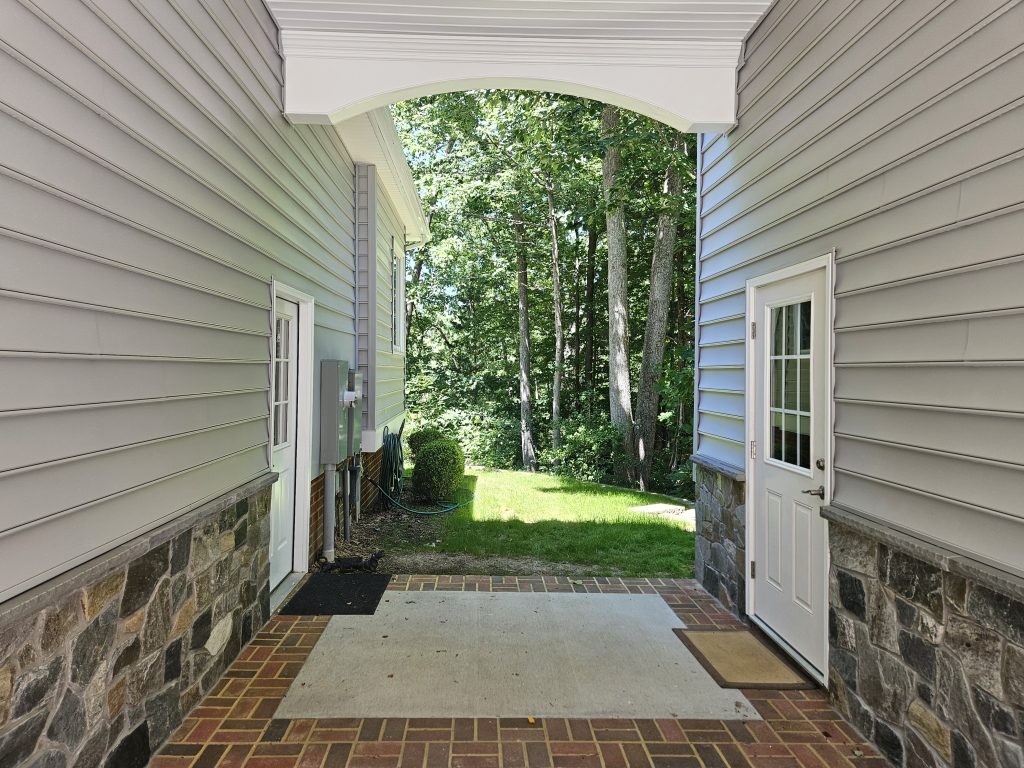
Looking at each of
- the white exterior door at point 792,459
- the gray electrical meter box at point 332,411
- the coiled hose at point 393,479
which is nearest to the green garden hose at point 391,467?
the coiled hose at point 393,479

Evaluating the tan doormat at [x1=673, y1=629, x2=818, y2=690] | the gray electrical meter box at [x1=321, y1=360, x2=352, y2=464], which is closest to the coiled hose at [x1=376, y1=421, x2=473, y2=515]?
the gray electrical meter box at [x1=321, y1=360, x2=352, y2=464]

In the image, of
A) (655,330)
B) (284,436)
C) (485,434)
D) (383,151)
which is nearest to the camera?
(284,436)

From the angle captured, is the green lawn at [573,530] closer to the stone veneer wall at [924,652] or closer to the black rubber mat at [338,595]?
the black rubber mat at [338,595]

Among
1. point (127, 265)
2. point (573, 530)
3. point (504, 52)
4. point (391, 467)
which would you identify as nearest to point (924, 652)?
point (127, 265)

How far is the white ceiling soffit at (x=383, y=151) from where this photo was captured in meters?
5.82

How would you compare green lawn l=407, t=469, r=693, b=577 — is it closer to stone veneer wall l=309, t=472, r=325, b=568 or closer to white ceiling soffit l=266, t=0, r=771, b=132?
stone veneer wall l=309, t=472, r=325, b=568

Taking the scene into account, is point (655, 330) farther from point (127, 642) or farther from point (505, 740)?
point (127, 642)

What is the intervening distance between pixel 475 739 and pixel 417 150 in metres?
16.0

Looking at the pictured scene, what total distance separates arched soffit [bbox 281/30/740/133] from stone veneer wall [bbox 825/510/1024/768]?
2688mm

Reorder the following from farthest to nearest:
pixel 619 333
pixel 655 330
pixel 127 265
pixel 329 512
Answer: pixel 619 333 → pixel 655 330 → pixel 329 512 → pixel 127 265

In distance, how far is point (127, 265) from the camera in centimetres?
238

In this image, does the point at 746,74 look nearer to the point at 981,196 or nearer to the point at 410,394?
the point at 981,196

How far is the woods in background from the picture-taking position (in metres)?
11.0

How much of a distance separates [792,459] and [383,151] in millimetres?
4818
